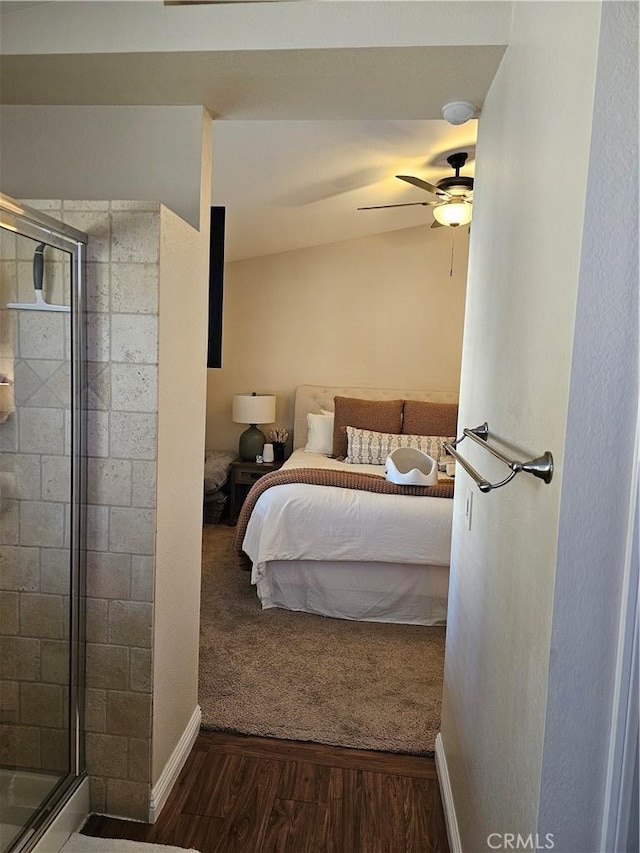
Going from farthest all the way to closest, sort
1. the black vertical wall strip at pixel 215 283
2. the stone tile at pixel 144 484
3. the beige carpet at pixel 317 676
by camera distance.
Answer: the beige carpet at pixel 317 676 < the black vertical wall strip at pixel 215 283 < the stone tile at pixel 144 484

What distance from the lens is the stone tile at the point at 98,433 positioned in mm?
1860

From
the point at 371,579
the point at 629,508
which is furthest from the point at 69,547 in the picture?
the point at 371,579

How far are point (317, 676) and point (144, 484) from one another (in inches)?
57.8

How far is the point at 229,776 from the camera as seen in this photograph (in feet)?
7.11

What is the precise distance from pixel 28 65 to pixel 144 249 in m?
0.65

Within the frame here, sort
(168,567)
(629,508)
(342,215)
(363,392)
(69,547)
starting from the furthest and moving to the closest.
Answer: (363,392)
(342,215)
(168,567)
(69,547)
(629,508)

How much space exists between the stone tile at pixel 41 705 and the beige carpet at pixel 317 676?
0.71 m

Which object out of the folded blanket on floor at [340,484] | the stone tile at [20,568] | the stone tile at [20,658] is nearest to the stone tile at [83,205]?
the stone tile at [20,568]

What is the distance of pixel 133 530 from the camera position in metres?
1.87

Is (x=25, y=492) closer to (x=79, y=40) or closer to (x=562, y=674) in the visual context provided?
→ (x=79, y=40)

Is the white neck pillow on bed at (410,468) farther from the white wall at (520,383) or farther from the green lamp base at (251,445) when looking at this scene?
the green lamp base at (251,445)

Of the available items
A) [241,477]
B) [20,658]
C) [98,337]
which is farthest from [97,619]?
[241,477]

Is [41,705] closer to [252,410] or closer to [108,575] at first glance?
[108,575]

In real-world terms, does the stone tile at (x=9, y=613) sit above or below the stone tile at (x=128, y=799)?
above
